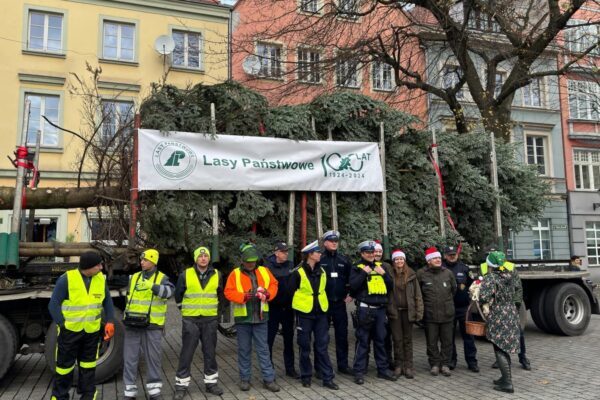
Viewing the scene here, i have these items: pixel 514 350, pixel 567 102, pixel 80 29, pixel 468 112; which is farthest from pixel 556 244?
pixel 80 29

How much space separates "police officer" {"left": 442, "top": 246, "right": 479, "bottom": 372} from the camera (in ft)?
23.5

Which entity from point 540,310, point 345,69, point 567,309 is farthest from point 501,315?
point 345,69

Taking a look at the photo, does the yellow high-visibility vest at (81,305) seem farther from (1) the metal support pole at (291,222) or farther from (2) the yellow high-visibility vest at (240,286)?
(1) the metal support pole at (291,222)

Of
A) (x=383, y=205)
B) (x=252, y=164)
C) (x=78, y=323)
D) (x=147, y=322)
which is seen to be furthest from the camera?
(x=383, y=205)

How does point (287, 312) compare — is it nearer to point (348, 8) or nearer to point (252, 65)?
point (348, 8)

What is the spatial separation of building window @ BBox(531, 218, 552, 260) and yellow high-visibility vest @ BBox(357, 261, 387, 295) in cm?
2029

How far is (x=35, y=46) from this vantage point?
17500mm

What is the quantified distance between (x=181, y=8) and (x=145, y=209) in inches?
585

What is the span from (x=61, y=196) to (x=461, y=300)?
242 inches

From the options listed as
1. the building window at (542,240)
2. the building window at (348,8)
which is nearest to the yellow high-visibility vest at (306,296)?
the building window at (348,8)

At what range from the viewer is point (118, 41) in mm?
18594

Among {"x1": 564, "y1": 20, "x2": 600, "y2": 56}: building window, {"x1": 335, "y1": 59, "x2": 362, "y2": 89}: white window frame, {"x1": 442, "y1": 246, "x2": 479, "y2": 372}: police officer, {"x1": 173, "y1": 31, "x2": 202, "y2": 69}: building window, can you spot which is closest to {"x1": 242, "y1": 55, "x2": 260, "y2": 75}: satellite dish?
{"x1": 335, "y1": 59, "x2": 362, "y2": 89}: white window frame

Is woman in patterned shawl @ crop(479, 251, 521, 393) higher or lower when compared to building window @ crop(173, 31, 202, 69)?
lower

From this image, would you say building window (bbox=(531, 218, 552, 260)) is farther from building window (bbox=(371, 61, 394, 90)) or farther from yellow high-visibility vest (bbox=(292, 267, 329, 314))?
yellow high-visibility vest (bbox=(292, 267, 329, 314))
